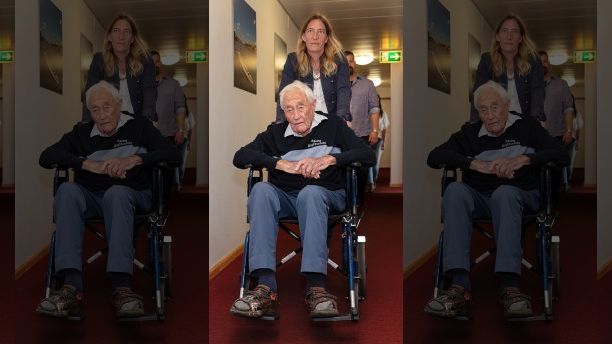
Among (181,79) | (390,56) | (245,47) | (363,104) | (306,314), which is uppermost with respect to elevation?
(390,56)

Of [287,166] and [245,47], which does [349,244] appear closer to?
[287,166]

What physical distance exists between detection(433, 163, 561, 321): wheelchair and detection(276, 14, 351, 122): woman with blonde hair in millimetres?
968

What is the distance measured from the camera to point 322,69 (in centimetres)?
246

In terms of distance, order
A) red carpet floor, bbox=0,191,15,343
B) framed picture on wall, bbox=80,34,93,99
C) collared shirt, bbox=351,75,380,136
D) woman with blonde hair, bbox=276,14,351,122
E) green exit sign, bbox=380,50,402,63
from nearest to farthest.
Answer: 1. framed picture on wall, bbox=80,34,93,99
2. red carpet floor, bbox=0,191,15,343
3. woman with blonde hair, bbox=276,14,351,122
4. collared shirt, bbox=351,75,380,136
5. green exit sign, bbox=380,50,402,63

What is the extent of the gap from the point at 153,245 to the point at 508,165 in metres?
0.94

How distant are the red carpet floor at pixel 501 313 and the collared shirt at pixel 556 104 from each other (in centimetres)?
27

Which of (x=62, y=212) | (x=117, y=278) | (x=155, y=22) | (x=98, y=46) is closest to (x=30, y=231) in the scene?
(x=62, y=212)

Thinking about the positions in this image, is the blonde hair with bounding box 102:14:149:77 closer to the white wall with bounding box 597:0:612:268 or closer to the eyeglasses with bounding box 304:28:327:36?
the eyeglasses with bounding box 304:28:327:36

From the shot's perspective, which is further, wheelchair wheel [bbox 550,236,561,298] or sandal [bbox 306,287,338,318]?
sandal [bbox 306,287,338,318]

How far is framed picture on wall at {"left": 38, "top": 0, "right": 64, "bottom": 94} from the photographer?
1416 millimetres

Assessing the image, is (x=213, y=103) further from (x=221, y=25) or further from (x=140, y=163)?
(x=140, y=163)

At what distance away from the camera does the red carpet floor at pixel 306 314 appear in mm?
1989

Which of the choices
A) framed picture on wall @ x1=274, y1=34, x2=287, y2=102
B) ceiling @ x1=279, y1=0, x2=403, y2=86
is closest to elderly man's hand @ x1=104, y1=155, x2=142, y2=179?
framed picture on wall @ x1=274, y1=34, x2=287, y2=102

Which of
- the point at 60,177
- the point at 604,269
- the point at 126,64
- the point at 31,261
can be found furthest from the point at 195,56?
the point at 604,269
